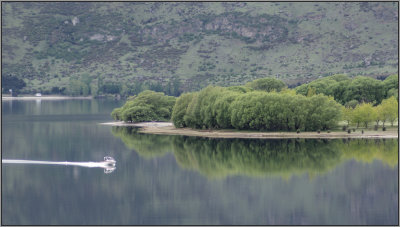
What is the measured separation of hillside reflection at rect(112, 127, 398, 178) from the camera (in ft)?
264

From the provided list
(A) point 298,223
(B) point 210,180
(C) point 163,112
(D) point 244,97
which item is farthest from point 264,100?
(A) point 298,223

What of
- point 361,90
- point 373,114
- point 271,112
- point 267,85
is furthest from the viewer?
point 267,85

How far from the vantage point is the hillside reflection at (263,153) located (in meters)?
80.6

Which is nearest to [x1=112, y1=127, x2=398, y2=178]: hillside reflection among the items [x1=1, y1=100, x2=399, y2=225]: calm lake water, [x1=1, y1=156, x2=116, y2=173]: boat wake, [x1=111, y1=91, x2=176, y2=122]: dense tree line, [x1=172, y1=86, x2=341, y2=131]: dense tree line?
[x1=1, y1=100, x2=399, y2=225]: calm lake water

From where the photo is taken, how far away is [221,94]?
125m

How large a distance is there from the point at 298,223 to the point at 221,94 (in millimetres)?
70359

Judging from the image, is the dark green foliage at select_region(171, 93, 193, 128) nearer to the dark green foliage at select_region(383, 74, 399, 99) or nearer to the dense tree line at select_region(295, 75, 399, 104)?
the dense tree line at select_region(295, 75, 399, 104)

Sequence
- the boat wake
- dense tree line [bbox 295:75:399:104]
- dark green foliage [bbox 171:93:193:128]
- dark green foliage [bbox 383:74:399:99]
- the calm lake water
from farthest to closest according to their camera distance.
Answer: dense tree line [bbox 295:75:399:104]
dark green foliage [bbox 383:74:399:99]
dark green foliage [bbox 171:93:193:128]
the boat wake
the calm lake water

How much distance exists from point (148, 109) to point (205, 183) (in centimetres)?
7235

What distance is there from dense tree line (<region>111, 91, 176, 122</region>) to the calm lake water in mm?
33533

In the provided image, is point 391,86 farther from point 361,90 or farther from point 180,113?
point 180,113

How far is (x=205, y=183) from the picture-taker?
2840 inches

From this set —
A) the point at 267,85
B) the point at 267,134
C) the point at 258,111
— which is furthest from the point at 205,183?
the point at 267,85

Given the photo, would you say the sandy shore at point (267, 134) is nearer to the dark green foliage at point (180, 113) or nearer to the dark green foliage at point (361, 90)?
the dark green foliage at point (180, 113)
